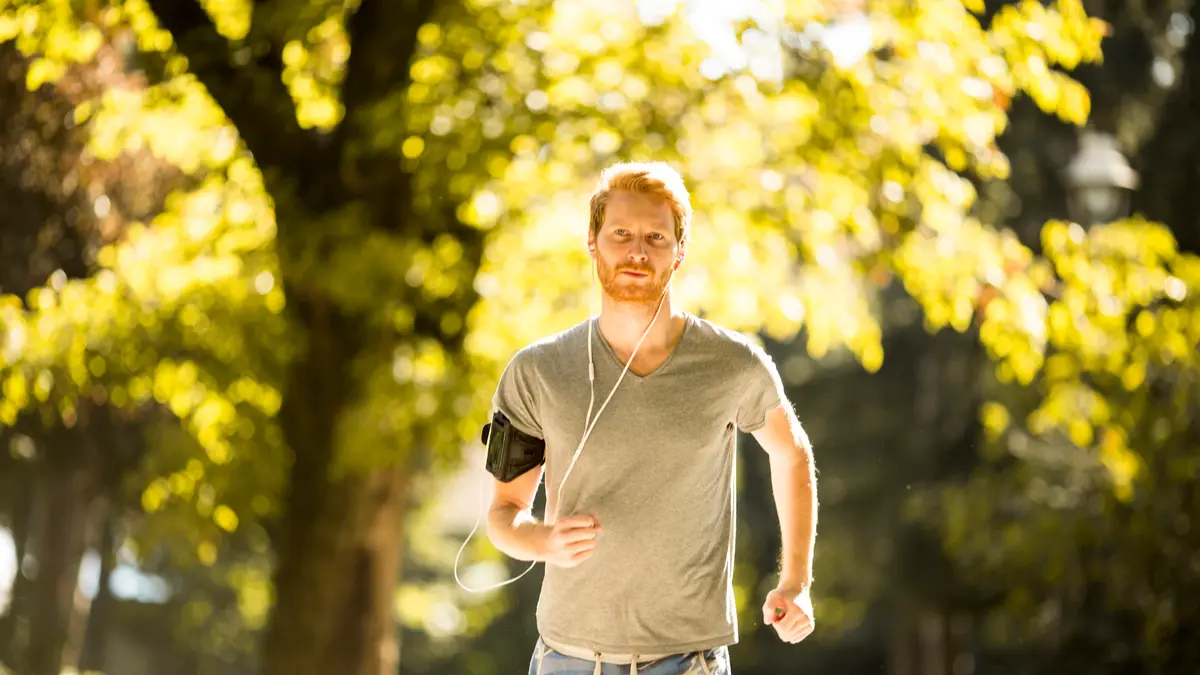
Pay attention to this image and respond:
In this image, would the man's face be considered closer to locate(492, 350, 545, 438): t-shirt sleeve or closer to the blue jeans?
locate(492, 350, 545, 438): t-shirt sleeve

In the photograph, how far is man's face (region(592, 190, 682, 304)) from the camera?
8.53 feet

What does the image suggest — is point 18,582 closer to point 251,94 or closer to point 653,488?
point 251,94

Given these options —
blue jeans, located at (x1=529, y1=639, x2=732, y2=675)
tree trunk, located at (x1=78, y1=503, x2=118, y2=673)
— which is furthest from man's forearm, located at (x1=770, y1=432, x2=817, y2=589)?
tree trunk, located at (x1=78, y1=503, x2=118, y2=673)

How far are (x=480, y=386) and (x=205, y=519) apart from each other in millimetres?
2055

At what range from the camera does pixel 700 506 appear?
8.45 feet

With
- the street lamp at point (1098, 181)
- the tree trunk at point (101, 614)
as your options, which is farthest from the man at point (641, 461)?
the tree trunk at point (101, 614)

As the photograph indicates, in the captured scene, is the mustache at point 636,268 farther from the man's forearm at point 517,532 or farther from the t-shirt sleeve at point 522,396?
the man's forearm at point 517,532

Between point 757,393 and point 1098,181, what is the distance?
9.53 m

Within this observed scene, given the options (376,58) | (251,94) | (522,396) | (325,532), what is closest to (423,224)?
(376,58)

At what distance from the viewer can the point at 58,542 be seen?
45.9ft

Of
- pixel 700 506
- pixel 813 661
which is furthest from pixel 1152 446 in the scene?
pixel 813 661

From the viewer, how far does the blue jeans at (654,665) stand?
8.28 feet

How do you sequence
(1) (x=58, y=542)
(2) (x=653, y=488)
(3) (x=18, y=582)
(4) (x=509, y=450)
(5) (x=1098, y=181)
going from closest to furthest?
(2) (x=653, y=488) → (4) (x=509, y=450) → (5) (x=1098, y=181) → (1) (x=58, y=542) → (3) (x=18, y=582)

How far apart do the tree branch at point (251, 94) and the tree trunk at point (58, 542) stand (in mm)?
8110
